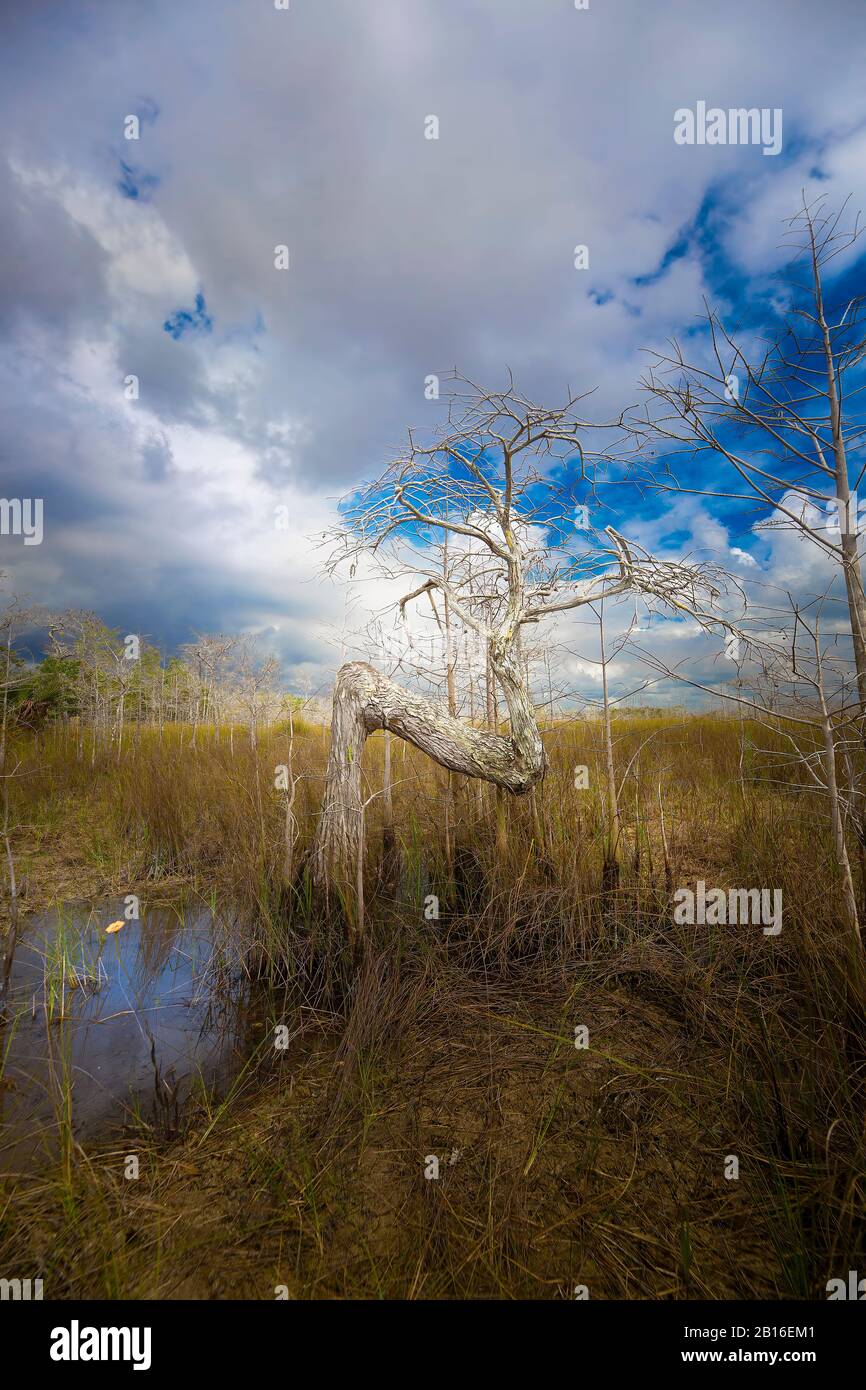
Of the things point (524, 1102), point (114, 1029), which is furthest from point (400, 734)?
point (114, 1029)

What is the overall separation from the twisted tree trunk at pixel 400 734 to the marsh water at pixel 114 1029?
48.4 inches

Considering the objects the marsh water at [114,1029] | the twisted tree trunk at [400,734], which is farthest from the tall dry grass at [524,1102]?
the twisted tree trunk at [400,734]

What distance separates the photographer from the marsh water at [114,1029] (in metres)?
2.72

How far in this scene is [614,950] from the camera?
3889 millimetres

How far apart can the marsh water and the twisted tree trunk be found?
48.4 inches

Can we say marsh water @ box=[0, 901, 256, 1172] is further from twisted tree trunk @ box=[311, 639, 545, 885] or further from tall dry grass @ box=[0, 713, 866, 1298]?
twisted tree trunk @ box=[311, 639, 545, 885]

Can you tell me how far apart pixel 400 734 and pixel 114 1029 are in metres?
2.96

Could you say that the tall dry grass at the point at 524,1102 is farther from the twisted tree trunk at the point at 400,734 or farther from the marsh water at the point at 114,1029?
the twisted tree trunk at the point at 400,734

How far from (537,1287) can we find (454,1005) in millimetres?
1594

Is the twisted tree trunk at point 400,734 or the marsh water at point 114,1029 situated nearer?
the marsh water at point 114,1029

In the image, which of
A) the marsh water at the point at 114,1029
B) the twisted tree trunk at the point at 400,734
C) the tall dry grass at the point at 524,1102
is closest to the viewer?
the tall dry grass at the point at 524,1102

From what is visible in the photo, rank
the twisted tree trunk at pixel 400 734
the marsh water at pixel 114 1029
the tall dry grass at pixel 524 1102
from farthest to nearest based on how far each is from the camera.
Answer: the twisted tree trunk at pixel 400 734, the marsh water at pixel 114 1029, the tall dry grass at pixel 524 1102

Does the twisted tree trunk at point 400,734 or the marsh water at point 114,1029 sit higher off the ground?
the twisted tree trunk at point 400,734
